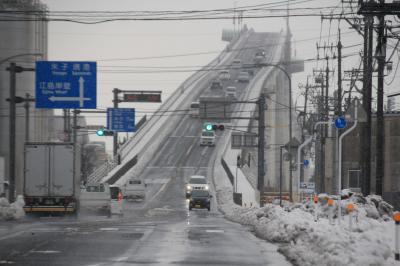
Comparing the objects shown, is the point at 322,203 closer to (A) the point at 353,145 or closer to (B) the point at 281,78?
(A) the point at 353,145

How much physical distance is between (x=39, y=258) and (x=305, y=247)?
556cm

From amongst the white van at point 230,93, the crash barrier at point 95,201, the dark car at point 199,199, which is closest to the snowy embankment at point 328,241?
the crash barrier at point 95,201

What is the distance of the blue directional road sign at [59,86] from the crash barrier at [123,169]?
40.4 m

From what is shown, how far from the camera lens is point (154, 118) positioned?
4990 inches

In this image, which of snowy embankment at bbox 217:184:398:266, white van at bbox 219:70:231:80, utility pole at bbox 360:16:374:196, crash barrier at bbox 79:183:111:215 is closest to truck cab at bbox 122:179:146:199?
crash barrier at bbox 79:183:111:215

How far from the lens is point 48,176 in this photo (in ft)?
121

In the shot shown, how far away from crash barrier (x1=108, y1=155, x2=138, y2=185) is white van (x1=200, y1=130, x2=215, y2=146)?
1445 cm

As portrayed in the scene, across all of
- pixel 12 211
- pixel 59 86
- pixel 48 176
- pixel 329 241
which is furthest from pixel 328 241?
pixel 59 86

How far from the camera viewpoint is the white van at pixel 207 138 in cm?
10650

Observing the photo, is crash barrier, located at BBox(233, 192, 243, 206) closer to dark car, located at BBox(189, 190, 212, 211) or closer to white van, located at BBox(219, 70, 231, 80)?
dark car, located at BBox(189, 190, 212, 211)

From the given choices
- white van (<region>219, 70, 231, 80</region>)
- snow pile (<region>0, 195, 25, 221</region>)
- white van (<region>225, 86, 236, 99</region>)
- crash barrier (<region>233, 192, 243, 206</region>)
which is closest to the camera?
snow pile (<region>0, 195, 25, 221</region>)

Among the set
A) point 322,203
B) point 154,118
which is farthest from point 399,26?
point 154,118

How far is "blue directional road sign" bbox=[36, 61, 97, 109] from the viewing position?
3944 centimetres

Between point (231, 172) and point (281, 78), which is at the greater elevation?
point (281, 78)
